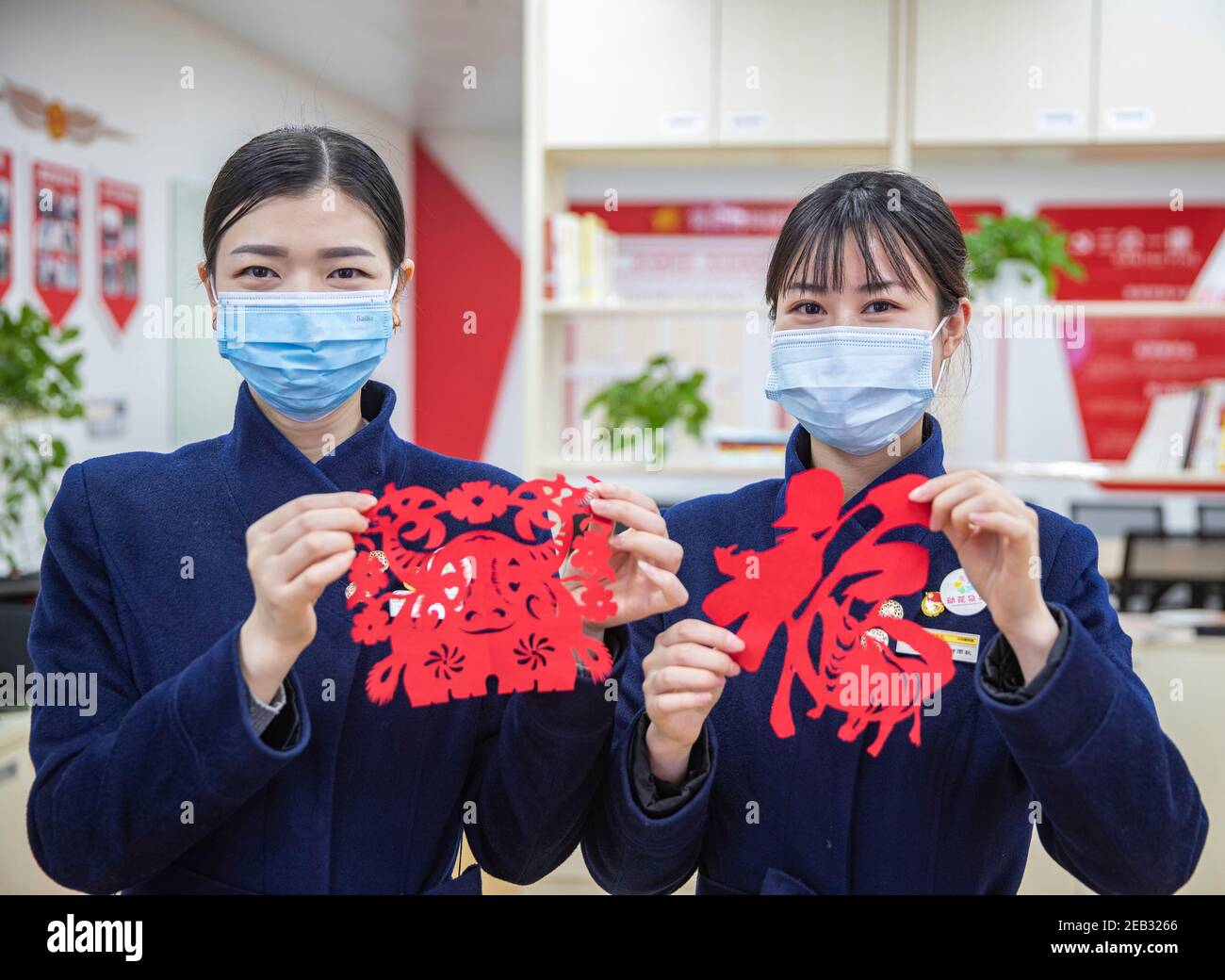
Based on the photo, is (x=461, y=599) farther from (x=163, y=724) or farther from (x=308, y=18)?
(x=308, y=18)

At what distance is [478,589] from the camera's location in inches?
46.9

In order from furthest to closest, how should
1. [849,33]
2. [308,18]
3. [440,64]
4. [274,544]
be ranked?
[440,64], [308,18], [849,33], [274,544]

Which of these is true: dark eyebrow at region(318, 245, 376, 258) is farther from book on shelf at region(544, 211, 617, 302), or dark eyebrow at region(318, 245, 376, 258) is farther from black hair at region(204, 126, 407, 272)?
book on shelf at region(544, 211, 617, 302)

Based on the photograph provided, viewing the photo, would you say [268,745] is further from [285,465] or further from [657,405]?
[657,405]

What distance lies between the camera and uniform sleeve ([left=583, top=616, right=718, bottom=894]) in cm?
111

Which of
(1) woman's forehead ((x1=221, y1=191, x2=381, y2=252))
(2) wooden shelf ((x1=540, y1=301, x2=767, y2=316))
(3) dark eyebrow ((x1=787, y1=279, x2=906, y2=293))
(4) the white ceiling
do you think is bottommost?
(3) dark eyebrow ((x1=787, y1=279, x2=906, y2=293))

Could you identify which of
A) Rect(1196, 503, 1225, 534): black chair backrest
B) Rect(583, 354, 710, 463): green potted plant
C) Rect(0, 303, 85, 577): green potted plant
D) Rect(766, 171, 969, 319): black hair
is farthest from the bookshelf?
Rect(1196, 503, 1225, 534): black chair backrest

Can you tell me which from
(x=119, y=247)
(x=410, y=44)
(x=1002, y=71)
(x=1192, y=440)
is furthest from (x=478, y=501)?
(x=410, y=44)

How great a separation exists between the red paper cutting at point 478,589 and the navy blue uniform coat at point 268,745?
28 millimetres

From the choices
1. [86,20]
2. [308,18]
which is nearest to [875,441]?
[308,18]

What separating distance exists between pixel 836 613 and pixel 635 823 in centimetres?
30

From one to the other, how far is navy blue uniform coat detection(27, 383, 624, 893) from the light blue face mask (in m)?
0.06
